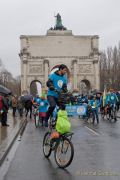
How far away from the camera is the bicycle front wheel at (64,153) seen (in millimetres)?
10203

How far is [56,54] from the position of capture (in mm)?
82375

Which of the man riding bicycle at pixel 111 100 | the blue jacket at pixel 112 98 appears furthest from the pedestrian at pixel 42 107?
the blue jacket at pixel 112 98

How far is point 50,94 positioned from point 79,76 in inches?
2880

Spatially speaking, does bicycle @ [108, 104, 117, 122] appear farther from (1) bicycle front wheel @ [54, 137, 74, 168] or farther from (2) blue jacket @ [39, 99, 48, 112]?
(1) bicycle front wheel @ [54, 137, 74, 168]

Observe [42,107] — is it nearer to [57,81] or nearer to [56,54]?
[57,81]

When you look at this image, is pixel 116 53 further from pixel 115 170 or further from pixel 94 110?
pixel 115 170

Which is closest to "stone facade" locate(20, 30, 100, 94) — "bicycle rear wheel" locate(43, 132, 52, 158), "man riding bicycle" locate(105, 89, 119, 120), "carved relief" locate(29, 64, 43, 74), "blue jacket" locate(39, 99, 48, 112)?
"carved relief" locate(29, 64, 43, 74)

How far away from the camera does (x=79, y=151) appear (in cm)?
1305

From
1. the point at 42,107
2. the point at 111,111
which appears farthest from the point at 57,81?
the point at 111,111

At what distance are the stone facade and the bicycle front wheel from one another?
2770 inches

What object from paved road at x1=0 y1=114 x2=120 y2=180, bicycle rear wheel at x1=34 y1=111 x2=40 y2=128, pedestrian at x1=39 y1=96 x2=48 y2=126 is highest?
pedestrian at x1=39 y1=96 x2=48 y2=126

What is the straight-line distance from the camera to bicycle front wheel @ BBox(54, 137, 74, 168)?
10203 mm

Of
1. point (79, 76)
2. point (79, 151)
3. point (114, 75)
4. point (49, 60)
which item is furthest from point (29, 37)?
point (79, 151)

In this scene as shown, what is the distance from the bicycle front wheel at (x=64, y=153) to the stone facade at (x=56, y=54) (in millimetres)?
70350
